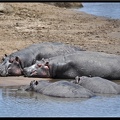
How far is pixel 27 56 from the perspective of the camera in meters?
12.0

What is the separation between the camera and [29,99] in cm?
954

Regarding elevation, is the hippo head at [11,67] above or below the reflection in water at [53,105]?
above

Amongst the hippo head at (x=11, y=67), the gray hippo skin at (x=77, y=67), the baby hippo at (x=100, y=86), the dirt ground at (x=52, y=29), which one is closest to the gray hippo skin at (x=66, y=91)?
the baby hippo at (x=100, y=86)

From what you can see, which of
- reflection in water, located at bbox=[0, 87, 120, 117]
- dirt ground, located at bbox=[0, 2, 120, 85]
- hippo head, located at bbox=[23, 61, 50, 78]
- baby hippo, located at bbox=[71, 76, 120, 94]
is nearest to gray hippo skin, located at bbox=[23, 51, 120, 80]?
hippo head, located at bbox=[23, 61, 50, 78]

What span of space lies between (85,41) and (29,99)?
6159 mm

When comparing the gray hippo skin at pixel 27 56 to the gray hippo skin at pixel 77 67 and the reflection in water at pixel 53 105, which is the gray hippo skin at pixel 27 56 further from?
the reflection in water at pixel 53 105

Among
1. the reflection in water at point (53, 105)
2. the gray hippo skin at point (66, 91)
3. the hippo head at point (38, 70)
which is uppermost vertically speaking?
the hippo head at point (38, 70)

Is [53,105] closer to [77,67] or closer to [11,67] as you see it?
[77,67]

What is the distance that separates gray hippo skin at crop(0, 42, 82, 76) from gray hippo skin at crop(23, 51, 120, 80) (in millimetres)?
330

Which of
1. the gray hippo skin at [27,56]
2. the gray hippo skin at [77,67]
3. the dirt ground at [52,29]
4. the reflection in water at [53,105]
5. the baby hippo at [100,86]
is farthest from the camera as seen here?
the dirt ground at [52,29]

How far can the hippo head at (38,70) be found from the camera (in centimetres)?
1147

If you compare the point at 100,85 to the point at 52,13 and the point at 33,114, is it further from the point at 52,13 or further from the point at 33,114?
the point at 52,13

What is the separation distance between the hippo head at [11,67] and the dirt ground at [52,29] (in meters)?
0.24

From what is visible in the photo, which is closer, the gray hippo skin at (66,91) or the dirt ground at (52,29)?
the gray hippo skin at (66,91)
